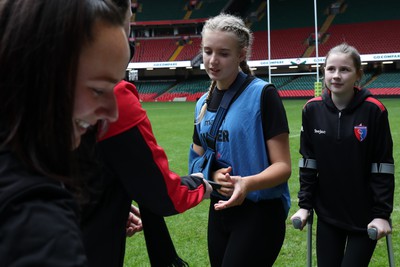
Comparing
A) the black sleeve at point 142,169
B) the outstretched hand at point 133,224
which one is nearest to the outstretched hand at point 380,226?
the outstretched hand at point 133,224

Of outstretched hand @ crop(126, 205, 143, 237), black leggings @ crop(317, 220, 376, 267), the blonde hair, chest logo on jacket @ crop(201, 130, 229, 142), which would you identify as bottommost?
black leggings @ crop(317, 220, 376, 267)

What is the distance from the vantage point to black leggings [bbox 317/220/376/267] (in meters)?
2.93

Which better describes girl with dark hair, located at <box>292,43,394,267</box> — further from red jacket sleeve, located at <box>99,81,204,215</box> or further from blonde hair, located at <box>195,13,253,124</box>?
red jacket sleeve, located at <box>99,81,204,215</box>

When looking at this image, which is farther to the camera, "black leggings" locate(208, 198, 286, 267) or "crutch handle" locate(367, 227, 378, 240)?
"crutch handle" locate(367, 227, 378, 240)

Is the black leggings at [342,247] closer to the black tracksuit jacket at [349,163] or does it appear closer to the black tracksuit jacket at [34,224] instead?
the black tracksuit jacket at [349,163]

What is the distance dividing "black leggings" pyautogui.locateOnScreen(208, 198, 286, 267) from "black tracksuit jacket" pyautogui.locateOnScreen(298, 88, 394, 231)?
0.60 m

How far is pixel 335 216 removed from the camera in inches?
122

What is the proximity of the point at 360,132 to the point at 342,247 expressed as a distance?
0.76 metres

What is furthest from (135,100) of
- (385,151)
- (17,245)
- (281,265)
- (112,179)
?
(281,265)

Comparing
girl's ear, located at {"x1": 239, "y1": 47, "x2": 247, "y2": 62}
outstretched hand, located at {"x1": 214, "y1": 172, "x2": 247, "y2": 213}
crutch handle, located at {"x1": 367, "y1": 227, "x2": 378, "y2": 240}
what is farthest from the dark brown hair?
crutch handle, located at {"x1": 367, "y1": 227, "x2": 378, "y2": 240}

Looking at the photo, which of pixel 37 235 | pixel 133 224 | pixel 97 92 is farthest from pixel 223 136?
pixel 37 235

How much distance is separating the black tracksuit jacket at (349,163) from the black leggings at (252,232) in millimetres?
597

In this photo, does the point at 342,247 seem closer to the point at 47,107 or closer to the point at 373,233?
the point at 373,233

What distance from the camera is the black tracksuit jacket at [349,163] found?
2932 mm
